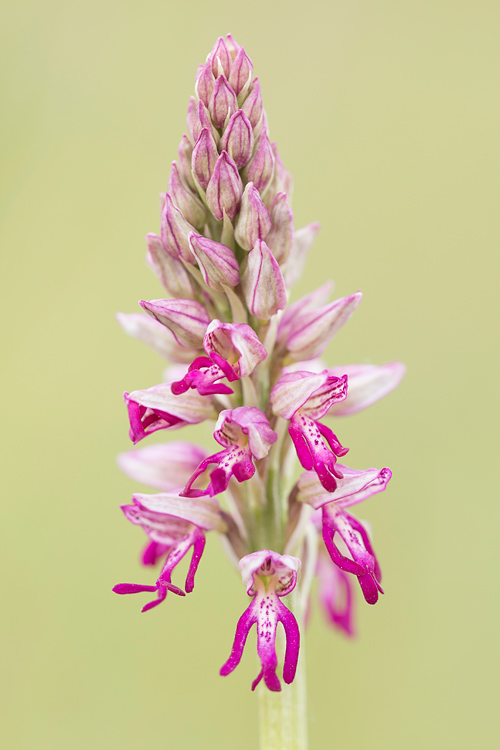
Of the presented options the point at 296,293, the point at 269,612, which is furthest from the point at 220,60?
the point at 296,293

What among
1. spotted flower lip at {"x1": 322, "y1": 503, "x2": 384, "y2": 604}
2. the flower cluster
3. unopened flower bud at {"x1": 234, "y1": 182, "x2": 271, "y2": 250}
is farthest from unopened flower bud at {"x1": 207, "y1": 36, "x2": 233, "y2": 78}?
spotted flower lip at {"x1": 322, "y1": 503, "x2": 384, "y2": 604}

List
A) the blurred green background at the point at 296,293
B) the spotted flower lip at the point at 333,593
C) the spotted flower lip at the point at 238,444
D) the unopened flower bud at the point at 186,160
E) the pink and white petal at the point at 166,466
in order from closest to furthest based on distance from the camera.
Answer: the spotted flower lip at the point at 238,444 → the unopened flower bud at the point at 186,160 → the pink and white petal at the point at 166,466 → the spotted flower lip at the point at 333,593 → the blurred green background at the point at 296,293

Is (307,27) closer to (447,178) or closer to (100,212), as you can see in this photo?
(447,178)

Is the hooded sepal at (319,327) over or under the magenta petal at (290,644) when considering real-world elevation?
over

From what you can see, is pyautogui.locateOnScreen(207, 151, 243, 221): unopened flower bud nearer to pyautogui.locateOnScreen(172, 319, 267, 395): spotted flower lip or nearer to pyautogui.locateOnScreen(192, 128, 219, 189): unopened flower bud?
pyautogui.locateOnScreen(192, 128, 219, 189): unopened flower bud

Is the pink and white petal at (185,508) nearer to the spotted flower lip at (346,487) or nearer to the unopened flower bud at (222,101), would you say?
the spotted flower lip at (346,487)

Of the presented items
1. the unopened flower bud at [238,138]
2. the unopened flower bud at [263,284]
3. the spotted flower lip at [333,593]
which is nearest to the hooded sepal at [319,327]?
the unopened flower bud at [263,284]
